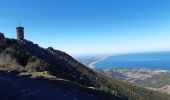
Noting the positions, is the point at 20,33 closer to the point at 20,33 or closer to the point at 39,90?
the point at 20,33

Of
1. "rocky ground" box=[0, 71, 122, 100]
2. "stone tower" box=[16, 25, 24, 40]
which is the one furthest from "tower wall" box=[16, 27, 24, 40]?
"rocky ground" box=[0, 71, 122, 100]

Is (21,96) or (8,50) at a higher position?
(8,50)

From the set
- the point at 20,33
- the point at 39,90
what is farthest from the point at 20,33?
the point at 39,90

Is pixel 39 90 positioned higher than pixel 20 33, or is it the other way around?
pixel 20 33

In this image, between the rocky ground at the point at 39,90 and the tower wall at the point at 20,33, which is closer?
the rocky ground at the point at 39,90

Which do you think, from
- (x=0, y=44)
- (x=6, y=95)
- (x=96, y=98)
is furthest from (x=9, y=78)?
(x=0, y=44)

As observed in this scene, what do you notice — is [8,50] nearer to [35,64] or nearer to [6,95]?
[35,64]

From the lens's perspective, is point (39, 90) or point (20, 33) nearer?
point (39, 90)

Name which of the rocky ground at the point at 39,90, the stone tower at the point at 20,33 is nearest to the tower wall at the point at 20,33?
the stone tower at the point at 20,33

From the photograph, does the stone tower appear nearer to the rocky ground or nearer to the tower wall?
the tower wall

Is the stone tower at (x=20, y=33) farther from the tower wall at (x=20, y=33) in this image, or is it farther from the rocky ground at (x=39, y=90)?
the rocky ground at (x=39, y=90)

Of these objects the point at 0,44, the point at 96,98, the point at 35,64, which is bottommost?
the point at 96,98
